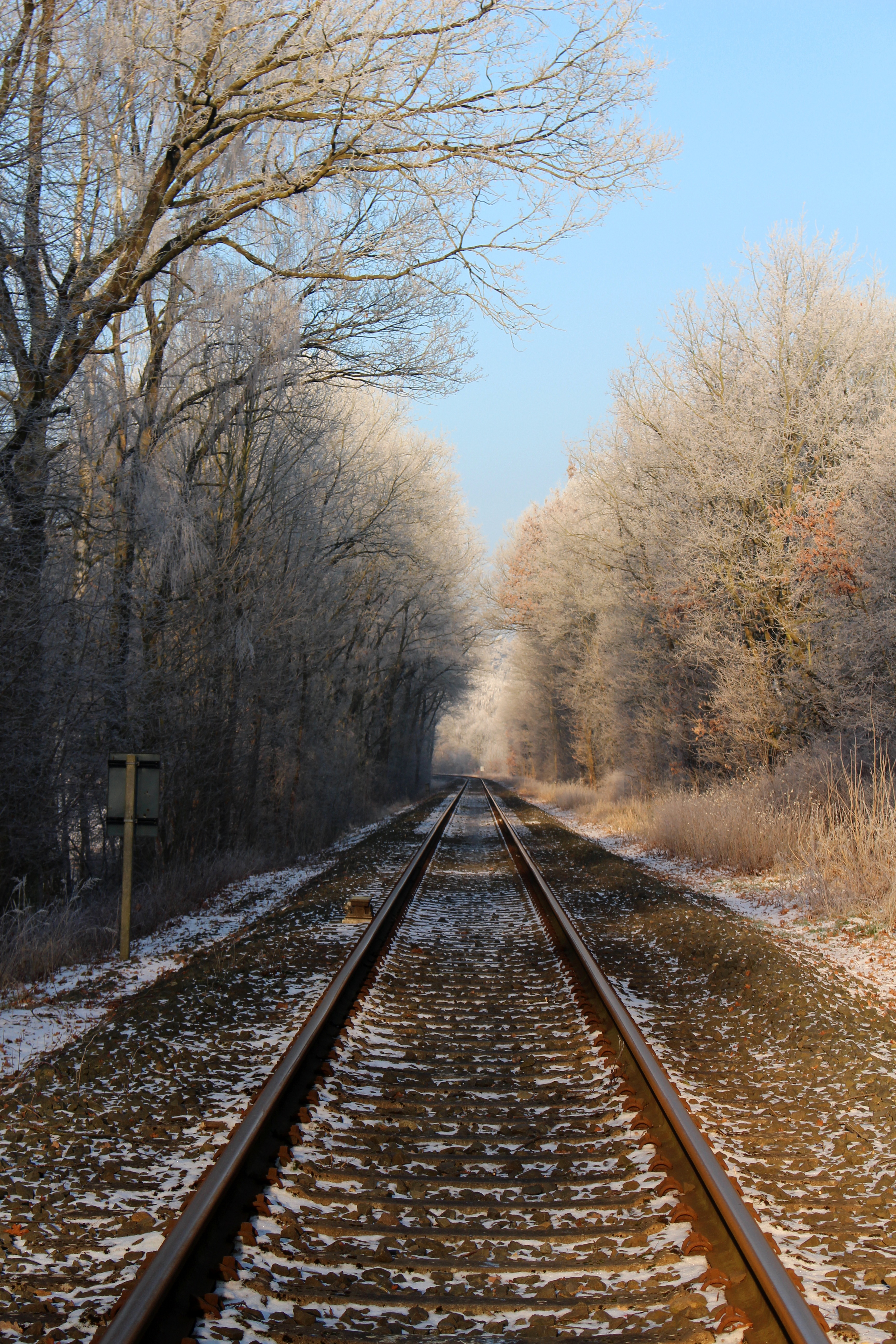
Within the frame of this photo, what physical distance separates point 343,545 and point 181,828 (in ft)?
30.6

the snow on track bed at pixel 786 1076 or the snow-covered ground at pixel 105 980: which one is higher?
the snow on track bed at pixel 786 1076

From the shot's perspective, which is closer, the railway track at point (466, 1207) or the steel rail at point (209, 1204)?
the steel rail at point (209, 1204)

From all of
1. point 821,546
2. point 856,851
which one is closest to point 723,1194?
point 856,851

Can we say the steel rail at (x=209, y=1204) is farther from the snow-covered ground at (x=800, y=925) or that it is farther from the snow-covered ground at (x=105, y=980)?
the snow-covered ground at (x=800, y=925)

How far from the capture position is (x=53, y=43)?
328 inches

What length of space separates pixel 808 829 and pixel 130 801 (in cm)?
881

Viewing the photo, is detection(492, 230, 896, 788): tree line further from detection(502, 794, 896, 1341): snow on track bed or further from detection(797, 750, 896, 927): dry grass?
detection(502, 794, 896, 1341): snow on track bed

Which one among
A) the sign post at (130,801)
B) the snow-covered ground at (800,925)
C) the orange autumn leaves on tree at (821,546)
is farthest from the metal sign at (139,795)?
the orange autumn leaves on tree at (821,546)

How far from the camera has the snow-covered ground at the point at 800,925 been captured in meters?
7.72

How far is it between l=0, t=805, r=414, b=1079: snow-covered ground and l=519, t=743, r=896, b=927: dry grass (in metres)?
6.23

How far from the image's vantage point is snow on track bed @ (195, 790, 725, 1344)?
2.88 m

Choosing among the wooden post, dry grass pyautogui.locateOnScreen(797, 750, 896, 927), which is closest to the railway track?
the wooden post

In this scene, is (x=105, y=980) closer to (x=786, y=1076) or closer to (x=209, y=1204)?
(x=209, y=1204)

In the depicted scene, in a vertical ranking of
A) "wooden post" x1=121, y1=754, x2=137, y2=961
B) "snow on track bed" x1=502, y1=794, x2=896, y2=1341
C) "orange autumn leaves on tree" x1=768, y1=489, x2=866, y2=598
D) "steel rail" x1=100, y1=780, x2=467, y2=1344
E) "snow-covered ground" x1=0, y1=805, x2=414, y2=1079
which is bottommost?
"snow-covered ground" x1=0, y1=805, x2=414, y2=1079
